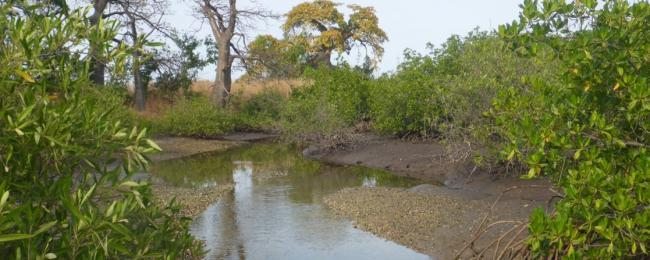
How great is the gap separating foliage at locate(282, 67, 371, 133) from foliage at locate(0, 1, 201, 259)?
1948 centimetres

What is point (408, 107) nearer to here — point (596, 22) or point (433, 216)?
point (433, 216)

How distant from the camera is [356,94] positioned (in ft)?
89.5

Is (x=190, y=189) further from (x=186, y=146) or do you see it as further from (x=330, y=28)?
(x=330, y=28)

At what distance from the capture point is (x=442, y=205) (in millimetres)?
13516

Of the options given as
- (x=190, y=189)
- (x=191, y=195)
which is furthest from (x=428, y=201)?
(x=190, y=189)

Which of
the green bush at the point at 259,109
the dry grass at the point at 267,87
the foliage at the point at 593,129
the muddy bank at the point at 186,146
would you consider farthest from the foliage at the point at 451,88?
the dry grass at the point at 267,87

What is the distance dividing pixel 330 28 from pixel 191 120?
840 inches

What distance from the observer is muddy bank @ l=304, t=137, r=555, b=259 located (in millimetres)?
10812

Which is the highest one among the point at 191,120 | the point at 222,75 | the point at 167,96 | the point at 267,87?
the point at 222,75

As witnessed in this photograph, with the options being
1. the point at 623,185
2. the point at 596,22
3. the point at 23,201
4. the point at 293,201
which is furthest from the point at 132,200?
the point at 293,201

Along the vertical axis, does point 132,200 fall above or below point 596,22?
below

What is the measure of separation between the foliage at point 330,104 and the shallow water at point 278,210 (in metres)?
1.53

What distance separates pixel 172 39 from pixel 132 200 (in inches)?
1212

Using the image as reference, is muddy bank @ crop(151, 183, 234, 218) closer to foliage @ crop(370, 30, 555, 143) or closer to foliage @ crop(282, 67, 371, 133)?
foliage @ crop(370, 30, 555, 143)
